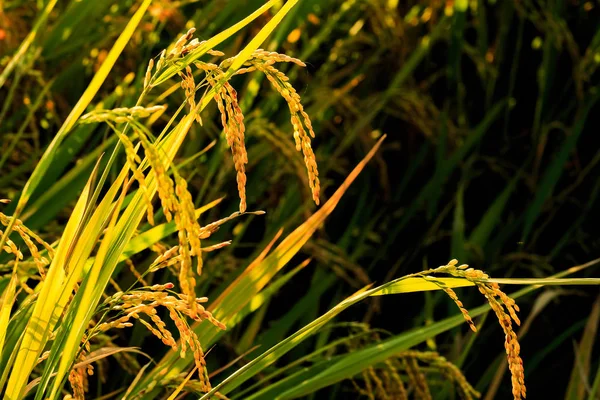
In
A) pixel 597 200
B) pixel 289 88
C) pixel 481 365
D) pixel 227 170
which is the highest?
pixel 289 88

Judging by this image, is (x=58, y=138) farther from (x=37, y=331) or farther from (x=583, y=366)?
(x=583, y=366)

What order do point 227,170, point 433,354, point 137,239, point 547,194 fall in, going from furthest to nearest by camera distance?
point 547,194, point 227,170, point 433,354, point 137,239

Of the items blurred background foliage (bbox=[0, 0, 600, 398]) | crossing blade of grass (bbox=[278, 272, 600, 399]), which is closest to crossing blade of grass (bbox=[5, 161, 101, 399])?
crossing blade of grass (bbox=[278, 272, 600, 399])

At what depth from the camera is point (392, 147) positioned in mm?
2479

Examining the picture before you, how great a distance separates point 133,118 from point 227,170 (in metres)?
1.10

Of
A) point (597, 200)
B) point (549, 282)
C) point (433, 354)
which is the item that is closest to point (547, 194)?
point (597, 200)

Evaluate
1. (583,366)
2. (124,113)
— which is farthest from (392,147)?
(124,113)

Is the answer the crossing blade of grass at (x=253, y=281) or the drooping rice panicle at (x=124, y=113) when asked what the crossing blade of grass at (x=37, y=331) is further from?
the crossing blade of grass at (x=253, y=281)

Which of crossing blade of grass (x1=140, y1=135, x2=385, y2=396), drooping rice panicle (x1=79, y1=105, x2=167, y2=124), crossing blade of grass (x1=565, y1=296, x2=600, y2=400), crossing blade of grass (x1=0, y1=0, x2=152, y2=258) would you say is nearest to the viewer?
drooping rice panicle (x1=79, y1=105, x2=167, y2=124)

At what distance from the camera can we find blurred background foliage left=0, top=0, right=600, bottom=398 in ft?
6.42

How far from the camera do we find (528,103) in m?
2.70

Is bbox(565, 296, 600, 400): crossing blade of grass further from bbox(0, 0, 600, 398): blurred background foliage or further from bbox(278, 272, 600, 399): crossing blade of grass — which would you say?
bbox(278, 272, 600, 399): crossing blade of grass

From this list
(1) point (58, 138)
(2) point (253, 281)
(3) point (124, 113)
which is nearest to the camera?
(3) point (124, 113)

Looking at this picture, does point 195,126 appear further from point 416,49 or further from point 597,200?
point 597,200
